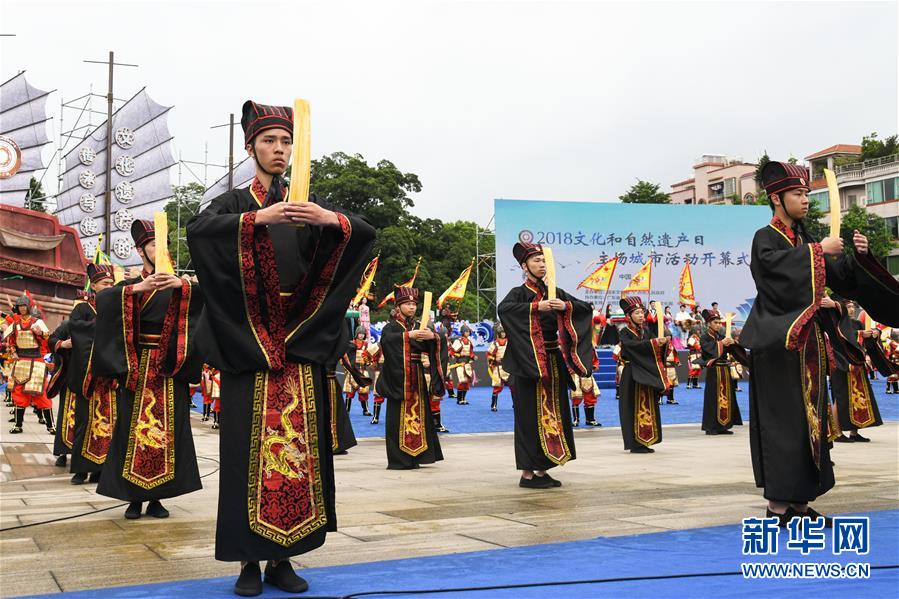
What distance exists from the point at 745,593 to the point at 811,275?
6.10 ft

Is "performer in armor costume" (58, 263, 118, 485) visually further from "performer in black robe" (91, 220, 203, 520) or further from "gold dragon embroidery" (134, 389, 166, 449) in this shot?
"gold dragon embroidery" (134, 389, 166, 449)

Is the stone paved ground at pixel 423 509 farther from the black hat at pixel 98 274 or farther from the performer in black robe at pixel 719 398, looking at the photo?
the performer in black robe at pixel 719 398

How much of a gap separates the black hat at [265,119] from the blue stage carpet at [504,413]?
32.0 feet

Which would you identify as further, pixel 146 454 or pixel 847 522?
pixel 146 454

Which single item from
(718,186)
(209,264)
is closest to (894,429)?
(209,264)

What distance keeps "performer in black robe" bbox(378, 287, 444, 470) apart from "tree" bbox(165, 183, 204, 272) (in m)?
42.9

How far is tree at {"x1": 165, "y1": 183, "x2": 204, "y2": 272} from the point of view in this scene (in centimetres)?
5400

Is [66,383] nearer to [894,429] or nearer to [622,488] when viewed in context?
[622,488]

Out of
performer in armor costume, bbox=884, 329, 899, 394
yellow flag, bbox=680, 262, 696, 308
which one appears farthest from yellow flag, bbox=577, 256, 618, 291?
performer in armor costume, bbox=884, 329, 899, 394

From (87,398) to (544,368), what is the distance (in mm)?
3526

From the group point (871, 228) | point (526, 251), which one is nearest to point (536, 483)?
point (526, 251)

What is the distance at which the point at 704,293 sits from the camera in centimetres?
2902

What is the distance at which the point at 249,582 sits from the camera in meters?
3.53

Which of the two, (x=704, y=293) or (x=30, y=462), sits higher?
(x=704, y=293)
